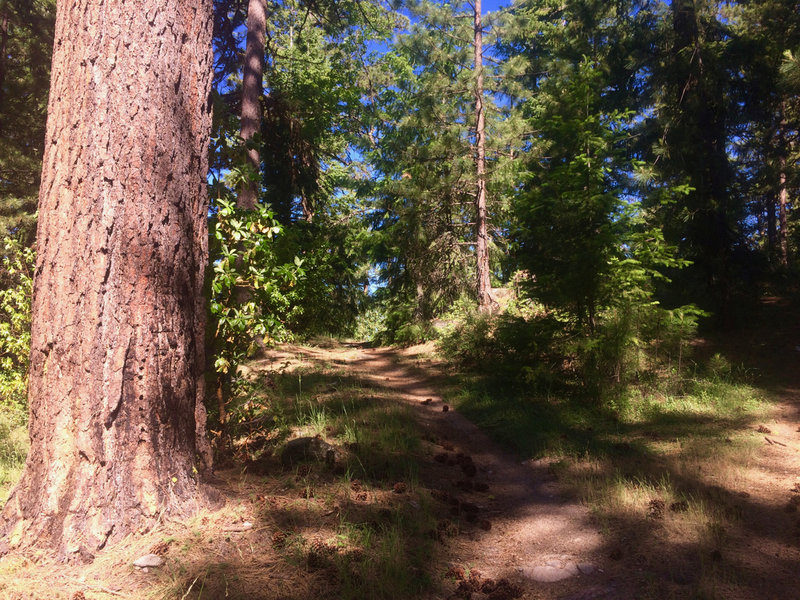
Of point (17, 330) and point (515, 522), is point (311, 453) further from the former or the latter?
point (17, 330)

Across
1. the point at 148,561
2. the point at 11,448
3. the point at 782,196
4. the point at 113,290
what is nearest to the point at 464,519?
the point at 148,561

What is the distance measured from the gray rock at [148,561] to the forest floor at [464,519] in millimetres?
35

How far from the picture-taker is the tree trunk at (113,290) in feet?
9.66

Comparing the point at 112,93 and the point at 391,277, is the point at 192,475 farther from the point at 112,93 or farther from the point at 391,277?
the point at 391,277

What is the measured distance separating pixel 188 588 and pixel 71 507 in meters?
0.89

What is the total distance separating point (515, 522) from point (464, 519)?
42 centimetres

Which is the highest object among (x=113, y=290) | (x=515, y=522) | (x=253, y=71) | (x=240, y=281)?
(x=253, y=71)

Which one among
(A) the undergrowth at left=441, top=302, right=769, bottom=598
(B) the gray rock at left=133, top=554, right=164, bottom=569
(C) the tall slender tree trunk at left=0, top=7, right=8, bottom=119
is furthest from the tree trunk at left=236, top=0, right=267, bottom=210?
(B) the gray rock at left=133, top=554, right=164, bottom=569

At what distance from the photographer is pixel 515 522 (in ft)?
13.1

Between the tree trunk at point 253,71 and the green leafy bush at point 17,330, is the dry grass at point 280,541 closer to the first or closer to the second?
the green leafy bush at point 17,330

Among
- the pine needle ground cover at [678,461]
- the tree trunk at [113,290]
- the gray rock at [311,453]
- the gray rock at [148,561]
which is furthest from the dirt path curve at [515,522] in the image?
the tree trunk at [113,290]

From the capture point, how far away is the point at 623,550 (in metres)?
3.36

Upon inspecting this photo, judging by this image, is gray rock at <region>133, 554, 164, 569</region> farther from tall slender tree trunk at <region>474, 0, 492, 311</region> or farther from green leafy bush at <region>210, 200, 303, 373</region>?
tall slender tree trunk at <region>474, 0, 492, 311</region>

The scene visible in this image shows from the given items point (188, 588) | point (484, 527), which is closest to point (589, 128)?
point (484, 527)
